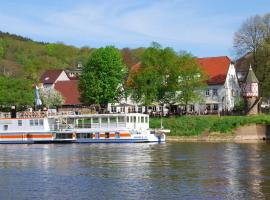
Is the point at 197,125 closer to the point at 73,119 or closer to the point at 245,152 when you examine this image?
the point at 73,119

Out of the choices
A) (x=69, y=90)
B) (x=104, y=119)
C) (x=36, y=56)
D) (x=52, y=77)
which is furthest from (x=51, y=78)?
(x=104, y=119)

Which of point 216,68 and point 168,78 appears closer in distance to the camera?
point 168,78

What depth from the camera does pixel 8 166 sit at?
4572 cm

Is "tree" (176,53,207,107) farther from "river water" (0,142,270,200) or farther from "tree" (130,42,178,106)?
"river water" (0,142,270,200)

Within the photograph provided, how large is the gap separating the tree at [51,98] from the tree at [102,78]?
13088 mm

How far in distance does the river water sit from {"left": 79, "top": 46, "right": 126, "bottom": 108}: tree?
119 feet

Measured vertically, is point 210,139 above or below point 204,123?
below

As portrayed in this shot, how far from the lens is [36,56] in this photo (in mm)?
165375

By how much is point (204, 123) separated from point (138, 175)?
4155 centimetres

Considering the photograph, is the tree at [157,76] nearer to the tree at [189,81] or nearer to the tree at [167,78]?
the tree at [167,78]

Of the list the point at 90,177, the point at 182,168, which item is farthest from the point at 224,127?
the point at 90,177

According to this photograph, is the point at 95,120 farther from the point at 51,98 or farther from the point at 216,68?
the point at 51,98

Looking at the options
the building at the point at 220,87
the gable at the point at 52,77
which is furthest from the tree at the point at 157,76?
the gable at the point at 52,77

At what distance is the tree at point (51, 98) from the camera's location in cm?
10688
